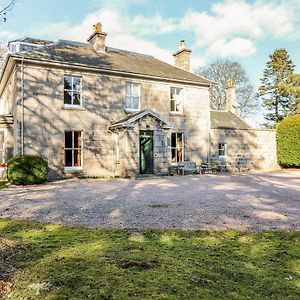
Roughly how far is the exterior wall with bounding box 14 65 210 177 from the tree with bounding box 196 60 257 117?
17.7 metres

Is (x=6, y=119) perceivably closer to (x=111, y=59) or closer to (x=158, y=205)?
(x=111, y=59)

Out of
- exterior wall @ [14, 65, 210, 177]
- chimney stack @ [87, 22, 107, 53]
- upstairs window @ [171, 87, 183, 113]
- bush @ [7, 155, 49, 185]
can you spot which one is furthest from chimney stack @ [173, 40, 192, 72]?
bush @ [7, 155, 49, 185]

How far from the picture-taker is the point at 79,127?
19062mm

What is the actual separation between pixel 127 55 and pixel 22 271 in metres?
22.0

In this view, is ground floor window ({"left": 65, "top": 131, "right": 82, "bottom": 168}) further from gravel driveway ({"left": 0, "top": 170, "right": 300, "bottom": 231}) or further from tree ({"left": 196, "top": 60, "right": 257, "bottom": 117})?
tree ({"left": 196, "top": 60, "right": 257, "bottom": 117})

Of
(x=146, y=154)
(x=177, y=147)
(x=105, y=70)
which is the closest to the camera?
(x=105, y=70)

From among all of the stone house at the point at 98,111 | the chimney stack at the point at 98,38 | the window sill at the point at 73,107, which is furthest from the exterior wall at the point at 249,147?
the window sill at the point at 73,107

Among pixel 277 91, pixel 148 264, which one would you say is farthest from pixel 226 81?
pixel 148 264

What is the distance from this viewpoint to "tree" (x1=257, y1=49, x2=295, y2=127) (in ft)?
133

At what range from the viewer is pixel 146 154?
2053 cm

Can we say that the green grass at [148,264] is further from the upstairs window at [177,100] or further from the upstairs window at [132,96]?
the upstairs window at [177,100]

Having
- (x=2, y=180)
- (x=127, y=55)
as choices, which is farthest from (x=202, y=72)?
(x=2, y=180)

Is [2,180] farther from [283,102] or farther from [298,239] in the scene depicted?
[283,102]

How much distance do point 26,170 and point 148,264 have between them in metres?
12.5
